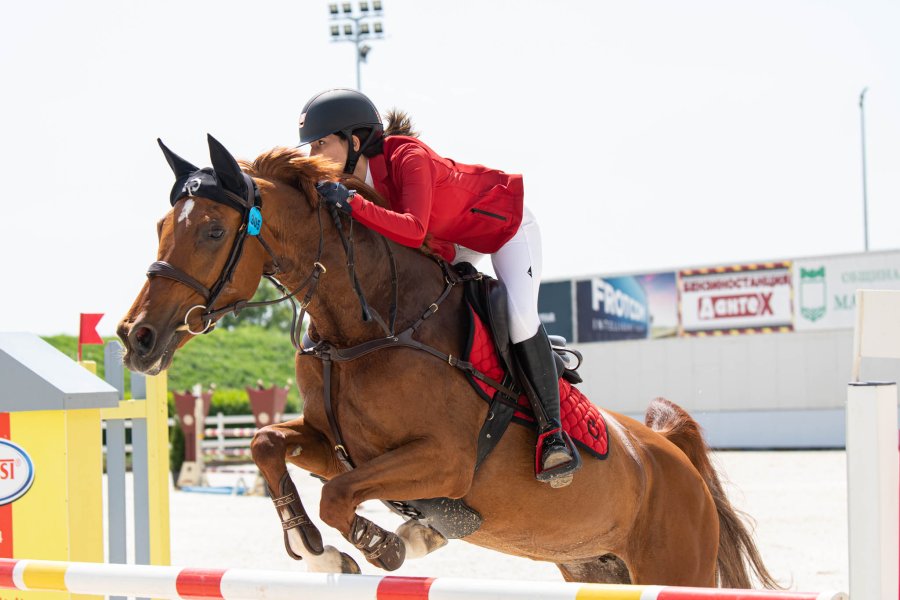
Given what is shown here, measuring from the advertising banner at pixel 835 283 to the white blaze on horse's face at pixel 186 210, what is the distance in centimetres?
2233

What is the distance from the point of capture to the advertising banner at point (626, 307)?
2602 cm

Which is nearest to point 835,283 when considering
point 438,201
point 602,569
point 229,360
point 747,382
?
point 747,382

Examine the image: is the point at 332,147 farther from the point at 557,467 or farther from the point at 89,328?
the point at 89,328

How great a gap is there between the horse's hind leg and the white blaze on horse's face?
8.36ft

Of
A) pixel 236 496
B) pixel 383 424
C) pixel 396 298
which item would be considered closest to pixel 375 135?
pixel 396 298

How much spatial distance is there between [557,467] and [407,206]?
1147mm

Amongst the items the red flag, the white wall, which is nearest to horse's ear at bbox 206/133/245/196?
the red flag

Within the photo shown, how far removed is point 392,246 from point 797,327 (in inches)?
877

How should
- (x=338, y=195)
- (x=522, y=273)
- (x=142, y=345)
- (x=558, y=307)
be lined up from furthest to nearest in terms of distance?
(x=558, y=307) < (x=522, y=273) < (x=338, y=195) < (x=142, y=345)

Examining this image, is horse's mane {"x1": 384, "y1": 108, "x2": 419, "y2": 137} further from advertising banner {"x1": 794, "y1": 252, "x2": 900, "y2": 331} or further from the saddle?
advertising banner {"x1": 794, "y1": 252, "x2": 900, "y2": 331}

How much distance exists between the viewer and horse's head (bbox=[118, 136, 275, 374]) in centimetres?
309

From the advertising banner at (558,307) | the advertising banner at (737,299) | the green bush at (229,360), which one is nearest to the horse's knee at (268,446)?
the advertising banner at (737,299)

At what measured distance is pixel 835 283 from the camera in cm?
2373

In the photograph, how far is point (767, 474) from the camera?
53.6ft
